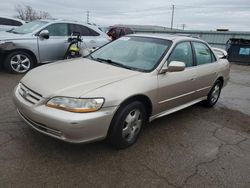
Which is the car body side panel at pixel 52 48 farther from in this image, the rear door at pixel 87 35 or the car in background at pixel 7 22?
the car in background at pixel 7 22

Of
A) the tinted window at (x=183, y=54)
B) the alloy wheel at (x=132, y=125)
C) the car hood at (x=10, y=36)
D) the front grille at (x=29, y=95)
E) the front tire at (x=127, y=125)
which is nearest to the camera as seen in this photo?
the front grille at (x=29, y=95)

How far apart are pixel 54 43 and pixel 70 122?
5.53 m

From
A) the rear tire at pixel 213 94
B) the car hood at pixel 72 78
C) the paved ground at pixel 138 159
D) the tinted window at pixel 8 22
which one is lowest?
the paved ground at pixel 138 159

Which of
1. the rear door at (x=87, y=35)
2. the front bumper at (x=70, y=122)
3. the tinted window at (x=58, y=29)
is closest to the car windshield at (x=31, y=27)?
the tinted window at (x=58, y=29)

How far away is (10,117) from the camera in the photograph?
4074 mm

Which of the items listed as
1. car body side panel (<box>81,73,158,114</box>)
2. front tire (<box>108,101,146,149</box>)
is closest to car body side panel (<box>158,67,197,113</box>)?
car body side panel (<box>81,73,158,114</box>)

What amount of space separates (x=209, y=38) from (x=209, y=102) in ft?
50.4

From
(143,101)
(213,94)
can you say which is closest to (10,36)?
(143,101)

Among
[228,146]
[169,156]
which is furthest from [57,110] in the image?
[228,146]

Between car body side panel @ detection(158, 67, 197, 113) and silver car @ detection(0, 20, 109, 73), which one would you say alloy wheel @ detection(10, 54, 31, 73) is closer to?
silver car @ detection(0, 20, 109, 73)

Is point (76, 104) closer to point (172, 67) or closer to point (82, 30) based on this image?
point (172, 67)

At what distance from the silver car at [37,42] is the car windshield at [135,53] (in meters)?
3.43

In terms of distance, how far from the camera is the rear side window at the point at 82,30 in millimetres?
8047

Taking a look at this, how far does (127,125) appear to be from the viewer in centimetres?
329
